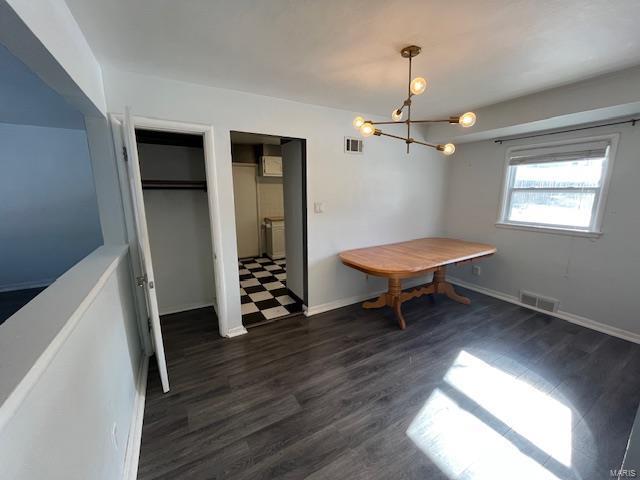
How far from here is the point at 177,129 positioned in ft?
7.00

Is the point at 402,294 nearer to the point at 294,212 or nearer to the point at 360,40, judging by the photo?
the point at 294,212

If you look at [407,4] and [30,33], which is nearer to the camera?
[30,33]

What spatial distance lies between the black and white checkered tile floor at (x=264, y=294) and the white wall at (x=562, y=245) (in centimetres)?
277

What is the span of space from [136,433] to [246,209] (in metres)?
4.09

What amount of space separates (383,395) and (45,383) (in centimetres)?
186

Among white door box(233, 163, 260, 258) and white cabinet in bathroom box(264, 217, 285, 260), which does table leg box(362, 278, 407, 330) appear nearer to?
white cabinet in bathroom box(264, 217, 285, 260)

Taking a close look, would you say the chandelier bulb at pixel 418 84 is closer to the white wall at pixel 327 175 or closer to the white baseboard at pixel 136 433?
the white wall at pixel 327 175

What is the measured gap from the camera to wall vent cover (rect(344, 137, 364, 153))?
2962 mm

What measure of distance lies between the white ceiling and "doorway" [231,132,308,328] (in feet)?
2.79

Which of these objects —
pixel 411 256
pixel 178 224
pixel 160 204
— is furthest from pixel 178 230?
pixel 411 256

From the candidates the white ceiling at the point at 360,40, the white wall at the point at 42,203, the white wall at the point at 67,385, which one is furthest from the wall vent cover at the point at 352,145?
the white wall at the point at 42,203

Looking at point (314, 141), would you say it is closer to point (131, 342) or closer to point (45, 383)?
point (131, 342)

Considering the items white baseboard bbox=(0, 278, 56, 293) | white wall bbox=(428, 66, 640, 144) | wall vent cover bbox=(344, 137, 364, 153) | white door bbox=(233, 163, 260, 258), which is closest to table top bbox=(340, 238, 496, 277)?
wall vent cover bbox=(344, 137, 364, 153)

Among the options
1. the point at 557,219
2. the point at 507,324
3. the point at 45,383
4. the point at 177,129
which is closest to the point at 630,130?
the point at 557,219
